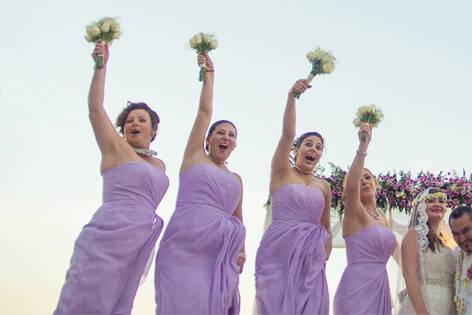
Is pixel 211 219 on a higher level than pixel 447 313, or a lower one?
higher

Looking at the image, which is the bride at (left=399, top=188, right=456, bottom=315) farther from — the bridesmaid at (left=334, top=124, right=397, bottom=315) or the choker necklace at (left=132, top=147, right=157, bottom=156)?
the choker necklace at (left=132, top=147, right=157, bottom=156)

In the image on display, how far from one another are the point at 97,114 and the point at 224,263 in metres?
1.58

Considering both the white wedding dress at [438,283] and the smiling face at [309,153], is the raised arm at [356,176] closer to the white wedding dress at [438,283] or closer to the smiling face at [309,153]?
the smiling face at [309,153]

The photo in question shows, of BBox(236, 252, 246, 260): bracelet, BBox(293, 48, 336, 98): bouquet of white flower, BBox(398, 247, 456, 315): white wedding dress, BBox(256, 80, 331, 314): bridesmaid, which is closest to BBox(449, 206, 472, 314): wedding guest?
BBox(398, 247, 456, 315): white wedding dress

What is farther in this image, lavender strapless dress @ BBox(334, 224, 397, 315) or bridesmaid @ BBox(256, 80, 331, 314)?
lavender strapless dress @ BBox(334, 224, 397, 315)

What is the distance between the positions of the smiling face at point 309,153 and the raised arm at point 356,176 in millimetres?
365

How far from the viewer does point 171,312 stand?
518cm

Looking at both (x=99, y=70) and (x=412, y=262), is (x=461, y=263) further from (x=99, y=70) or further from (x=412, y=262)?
(x=99, y=70)

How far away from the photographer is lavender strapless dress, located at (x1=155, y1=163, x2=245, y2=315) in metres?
5.24

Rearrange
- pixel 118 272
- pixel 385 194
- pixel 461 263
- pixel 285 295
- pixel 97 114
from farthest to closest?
pixel 385 194
pixel 461 263
pixel 285 295
pixel 97 114
pixel 118 272

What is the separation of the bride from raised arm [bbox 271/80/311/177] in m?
1.46

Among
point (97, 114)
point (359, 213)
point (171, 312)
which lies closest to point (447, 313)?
point (359, 213)

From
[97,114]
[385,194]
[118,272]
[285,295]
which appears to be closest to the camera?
[118,272]

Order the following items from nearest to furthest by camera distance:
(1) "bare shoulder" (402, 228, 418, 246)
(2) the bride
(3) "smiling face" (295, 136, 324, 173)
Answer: (2) the bride, (1) "bare shoulder" (402, 228, 418, 246), (3) "smiling face" (295, 136, 324, 173)
